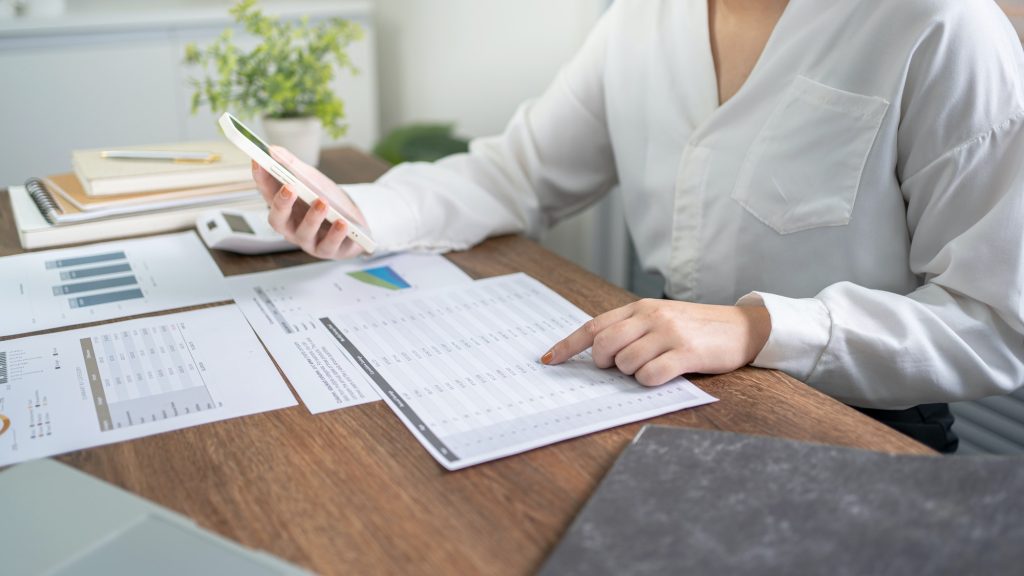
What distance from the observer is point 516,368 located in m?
0.92

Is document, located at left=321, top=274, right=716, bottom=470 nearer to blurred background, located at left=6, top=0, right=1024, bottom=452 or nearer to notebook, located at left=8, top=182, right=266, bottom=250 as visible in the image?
notebook, located at left=8, top=182, right=266, bottom=250

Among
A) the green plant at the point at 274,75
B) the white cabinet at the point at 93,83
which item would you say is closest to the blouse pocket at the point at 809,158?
the green plant at the point at 274,75

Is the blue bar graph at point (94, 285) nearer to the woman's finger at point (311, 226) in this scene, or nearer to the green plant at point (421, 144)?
the woman's finger at point (311, 226)

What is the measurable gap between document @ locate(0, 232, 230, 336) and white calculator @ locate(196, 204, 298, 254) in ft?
0.08

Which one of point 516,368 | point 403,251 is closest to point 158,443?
point 516,368

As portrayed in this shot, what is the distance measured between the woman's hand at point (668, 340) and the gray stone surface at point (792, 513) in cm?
13

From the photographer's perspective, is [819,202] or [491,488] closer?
[491,488]

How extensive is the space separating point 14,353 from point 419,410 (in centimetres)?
43

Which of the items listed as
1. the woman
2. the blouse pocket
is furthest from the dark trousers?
the blouse pocket

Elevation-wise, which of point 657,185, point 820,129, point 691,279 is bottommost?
point 691,279

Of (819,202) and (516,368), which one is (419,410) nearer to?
(516,368)

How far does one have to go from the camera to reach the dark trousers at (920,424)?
3.59 feet

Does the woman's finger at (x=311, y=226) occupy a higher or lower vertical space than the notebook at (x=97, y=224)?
higher

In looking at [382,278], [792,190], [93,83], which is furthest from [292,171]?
[93,83]
